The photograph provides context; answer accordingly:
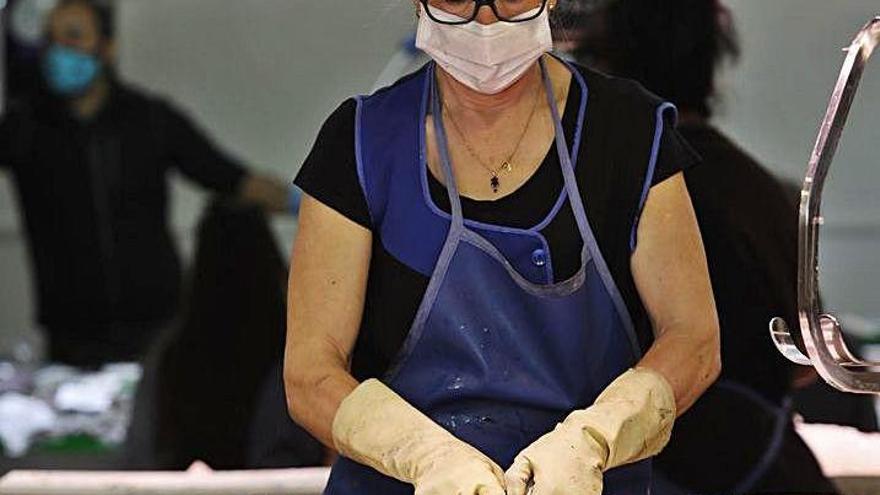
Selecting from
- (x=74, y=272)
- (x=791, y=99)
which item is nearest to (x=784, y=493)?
(x=791, y=99)

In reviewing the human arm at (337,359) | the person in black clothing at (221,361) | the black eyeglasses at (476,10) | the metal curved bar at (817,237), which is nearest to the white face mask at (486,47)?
the black eyeglasses at (476,10)

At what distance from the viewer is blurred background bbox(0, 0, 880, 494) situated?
2.00 metres

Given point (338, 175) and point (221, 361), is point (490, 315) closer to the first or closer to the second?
point (338, 175)

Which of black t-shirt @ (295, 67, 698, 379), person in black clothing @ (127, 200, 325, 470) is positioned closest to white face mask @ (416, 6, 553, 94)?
black t-shirt @ (295, 67, 698, 379)

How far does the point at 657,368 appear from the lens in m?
1.75

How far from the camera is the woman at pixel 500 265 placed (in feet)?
5.72

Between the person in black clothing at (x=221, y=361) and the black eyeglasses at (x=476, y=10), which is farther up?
the black eyeglasses at (x=476, y=10)

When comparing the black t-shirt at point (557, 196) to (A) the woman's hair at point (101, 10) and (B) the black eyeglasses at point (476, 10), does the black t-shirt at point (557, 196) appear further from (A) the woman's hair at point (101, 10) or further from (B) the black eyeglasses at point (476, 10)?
(A) the woman's hair at point (101, 10)

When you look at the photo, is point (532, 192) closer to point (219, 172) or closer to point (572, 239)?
point (572, 239)

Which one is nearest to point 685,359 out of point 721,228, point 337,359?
point 721,228

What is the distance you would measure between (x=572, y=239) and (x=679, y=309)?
0.15 metres

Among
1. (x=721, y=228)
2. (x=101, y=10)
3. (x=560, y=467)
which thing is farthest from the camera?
(x=101, y=10)

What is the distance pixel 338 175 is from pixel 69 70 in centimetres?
72

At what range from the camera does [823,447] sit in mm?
2064
